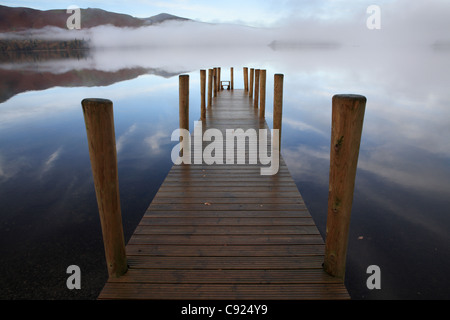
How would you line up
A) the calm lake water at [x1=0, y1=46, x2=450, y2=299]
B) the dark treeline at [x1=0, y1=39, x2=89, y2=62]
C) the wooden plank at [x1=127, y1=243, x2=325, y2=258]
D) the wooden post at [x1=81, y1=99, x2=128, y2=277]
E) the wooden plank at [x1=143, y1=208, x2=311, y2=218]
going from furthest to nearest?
the dark treeline at [x1=0, y1=39, x2=89, y2=62] → the calm lake water at [x1=0, y1=46, x2=450, y2=299] → the wooden plank at [x1=143, y1=208, x2=311, y2=218] → the wooden plank at [x1=127, y1=243, x2=325, y2=258] → the wooden post at [x1=81, y1=99, x2=128, y2=277]

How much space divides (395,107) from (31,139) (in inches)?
892

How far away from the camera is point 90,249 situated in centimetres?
524

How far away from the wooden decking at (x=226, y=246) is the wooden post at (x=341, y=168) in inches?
10.4

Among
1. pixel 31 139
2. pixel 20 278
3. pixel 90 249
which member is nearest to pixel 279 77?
pixel 90 249

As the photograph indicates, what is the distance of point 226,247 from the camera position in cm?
321

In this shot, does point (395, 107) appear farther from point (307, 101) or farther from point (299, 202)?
point (299, 202)

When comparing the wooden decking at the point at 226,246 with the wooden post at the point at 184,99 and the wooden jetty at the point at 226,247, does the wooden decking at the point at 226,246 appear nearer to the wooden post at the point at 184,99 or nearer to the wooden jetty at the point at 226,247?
the wooden jetty at the point at 226,247

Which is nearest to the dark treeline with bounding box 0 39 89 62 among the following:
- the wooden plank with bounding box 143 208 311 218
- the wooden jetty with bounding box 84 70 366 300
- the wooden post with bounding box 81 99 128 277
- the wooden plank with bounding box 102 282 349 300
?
the wooden jetty with bounding box 84 70 366 300

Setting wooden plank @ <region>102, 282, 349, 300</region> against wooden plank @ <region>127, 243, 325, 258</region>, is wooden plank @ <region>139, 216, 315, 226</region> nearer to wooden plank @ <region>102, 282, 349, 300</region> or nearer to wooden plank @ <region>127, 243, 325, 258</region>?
wooden plank @ <region>127, 243, 325, 258</region>

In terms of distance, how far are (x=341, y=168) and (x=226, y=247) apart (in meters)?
1.53

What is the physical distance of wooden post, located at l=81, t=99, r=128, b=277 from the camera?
7.36 feet

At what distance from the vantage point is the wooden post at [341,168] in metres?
2.29

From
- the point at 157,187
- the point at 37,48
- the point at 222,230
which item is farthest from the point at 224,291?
the point at 37,48

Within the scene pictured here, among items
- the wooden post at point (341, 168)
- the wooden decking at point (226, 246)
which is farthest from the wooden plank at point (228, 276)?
the wooden post at point (341, 168)
